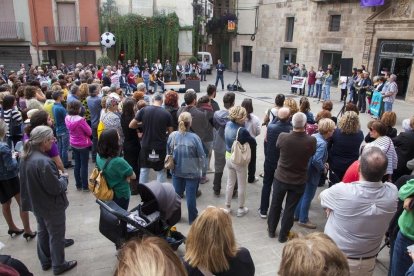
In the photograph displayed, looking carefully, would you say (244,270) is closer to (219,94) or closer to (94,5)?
(219,94)

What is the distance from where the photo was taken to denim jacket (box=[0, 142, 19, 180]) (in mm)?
3756

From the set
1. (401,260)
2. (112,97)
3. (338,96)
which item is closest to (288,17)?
(338,96)

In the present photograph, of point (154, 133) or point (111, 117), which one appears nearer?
point (154, 133)

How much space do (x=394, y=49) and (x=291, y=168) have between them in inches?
617

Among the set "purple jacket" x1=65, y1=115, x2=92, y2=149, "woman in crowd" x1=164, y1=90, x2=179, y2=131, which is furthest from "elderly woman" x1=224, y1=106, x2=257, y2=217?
"purple jacket" x1=65, y1=115, x2=92, y2=149

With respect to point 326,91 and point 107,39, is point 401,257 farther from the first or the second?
point 107,39

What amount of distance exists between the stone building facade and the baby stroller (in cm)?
1666

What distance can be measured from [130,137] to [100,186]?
80.9 inches

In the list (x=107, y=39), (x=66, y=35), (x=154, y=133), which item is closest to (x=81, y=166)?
(x=154, y=133)

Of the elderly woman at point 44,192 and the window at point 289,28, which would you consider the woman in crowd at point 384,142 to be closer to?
the elderly woman at point 44,192

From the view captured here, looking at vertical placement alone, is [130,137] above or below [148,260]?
below

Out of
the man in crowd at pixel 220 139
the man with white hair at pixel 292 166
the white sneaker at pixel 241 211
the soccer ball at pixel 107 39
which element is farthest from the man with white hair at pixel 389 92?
the soccer ball at pixel 107 39

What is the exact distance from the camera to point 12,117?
550 cm

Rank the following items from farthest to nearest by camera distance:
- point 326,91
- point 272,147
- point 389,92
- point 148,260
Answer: point 326,91 → point 389,92 → point 272,147 → point 148,260
